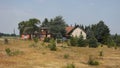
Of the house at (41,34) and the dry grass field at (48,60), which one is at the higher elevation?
the house at (41,34)

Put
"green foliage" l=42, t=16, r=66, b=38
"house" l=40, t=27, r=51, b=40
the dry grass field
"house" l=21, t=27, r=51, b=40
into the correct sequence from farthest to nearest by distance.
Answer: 1. "house" l=21, t=27, r=51, b=40
2. "house" l=40, t=27, r=51, b=40
3. "green foliage" l=42, t=16, r=66, b=38
4. the dry grass field

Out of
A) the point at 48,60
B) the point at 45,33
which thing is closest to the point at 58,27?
the point at 45,33

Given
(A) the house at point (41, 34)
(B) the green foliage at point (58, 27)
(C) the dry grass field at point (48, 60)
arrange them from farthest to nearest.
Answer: (A) the house at point (41, 34) < (B) the green foliage at point (58, 27) < (C) the dry grass field at point (48, 60)

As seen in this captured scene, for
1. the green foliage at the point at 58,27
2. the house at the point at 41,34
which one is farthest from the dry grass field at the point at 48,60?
the house at the point at 41,34

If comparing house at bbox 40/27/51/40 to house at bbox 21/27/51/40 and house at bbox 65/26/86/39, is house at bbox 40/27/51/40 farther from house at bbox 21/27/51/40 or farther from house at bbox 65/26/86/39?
house at bbox 65/26/86/39

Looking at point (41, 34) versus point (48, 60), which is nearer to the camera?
point (48, 60)

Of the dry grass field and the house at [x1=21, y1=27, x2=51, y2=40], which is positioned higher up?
the house at [x1=21, y1=27, x2=51, y2=40]

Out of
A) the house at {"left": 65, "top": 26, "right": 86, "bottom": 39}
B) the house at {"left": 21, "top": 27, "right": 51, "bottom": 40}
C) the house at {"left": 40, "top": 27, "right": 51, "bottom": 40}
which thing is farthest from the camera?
the house at {"left": 65, "top": 26, "right": 86, "bottom": 39}

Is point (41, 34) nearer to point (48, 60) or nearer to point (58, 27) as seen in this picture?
point (58, 27)

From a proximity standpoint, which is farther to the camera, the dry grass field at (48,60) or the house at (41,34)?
the house at (41,34)

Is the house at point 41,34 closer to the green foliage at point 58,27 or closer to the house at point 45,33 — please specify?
the house at point 45,33

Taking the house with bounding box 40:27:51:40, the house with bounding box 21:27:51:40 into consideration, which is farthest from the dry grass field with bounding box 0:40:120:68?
the house with bounding box 21:27:51:40

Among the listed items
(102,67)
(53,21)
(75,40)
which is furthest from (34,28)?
(102,67)

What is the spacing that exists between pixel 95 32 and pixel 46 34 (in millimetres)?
16161
